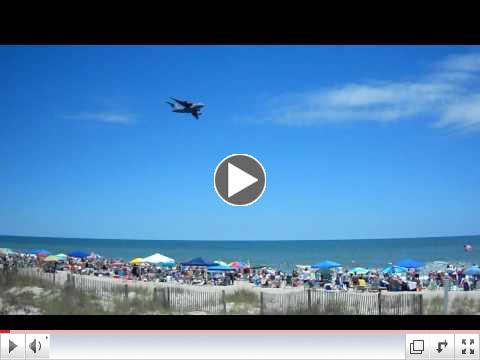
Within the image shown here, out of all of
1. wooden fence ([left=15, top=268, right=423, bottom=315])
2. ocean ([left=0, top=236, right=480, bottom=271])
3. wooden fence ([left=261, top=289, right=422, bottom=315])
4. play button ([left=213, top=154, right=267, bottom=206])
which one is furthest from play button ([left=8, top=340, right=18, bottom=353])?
ocean ([left=0, top=236, right=480, bottom=271])

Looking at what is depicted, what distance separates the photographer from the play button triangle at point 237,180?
514cm

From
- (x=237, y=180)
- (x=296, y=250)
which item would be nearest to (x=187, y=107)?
(x=237, y=180)

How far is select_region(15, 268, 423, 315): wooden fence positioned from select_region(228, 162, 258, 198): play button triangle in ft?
6.60

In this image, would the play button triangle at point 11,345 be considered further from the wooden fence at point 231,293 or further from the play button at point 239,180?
the play button at point 239,180

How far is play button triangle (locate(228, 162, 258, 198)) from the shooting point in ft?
16.9

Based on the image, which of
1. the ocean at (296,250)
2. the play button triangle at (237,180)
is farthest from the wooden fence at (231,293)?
the ocean at (296,250)

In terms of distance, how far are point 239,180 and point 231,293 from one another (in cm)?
296

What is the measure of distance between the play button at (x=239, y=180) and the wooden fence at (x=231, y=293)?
1.91 metres

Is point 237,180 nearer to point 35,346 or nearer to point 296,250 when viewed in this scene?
point 35,346
